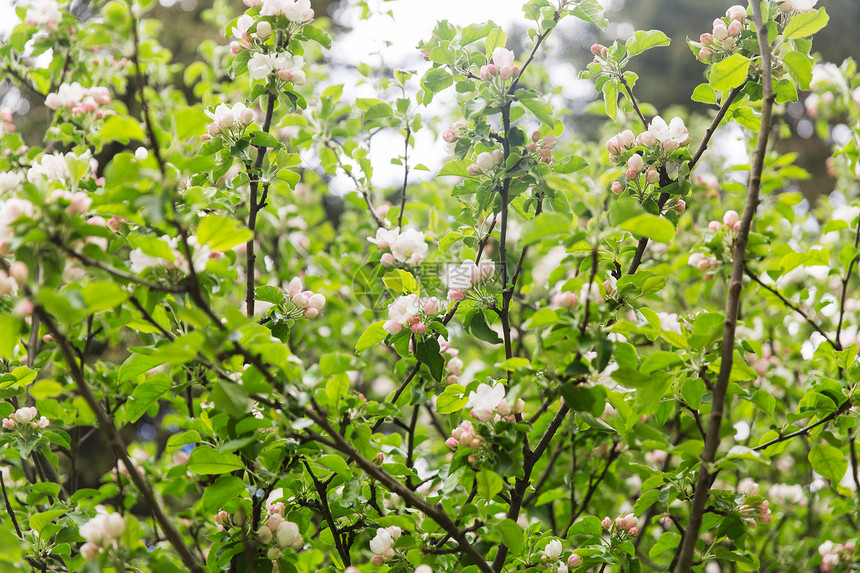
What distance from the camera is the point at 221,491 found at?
1.43 m

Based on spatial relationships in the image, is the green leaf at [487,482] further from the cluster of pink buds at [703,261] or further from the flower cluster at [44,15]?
the flower cluster at [44,15]

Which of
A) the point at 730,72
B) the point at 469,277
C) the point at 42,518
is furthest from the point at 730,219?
the point at 42,518

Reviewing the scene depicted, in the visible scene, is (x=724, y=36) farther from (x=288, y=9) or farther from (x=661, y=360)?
(x=288, y=9)

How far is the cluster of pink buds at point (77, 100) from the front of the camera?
7.89 feet

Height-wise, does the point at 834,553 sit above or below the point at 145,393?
above

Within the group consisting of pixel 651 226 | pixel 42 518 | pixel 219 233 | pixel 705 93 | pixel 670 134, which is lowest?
pixel 42 518

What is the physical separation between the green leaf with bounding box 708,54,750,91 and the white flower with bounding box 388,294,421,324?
0.94 meters

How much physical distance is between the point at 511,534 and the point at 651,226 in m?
0.71

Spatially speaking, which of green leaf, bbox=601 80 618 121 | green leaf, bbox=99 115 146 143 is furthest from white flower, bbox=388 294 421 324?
green leaf, bbox=601 80 618 121

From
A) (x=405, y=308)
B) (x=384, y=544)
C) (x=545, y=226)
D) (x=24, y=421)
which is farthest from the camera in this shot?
(x=24, y=421)

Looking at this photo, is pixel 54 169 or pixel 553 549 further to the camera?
pixel 553 549

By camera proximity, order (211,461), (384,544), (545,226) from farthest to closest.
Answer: (384,544), (211,461), (545,226)

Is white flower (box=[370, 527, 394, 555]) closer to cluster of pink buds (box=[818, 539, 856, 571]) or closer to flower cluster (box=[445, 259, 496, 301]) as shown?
flower cluster (box=[445, 259, 496, 301])

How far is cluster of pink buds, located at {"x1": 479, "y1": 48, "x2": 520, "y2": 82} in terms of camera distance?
168 centimetres
